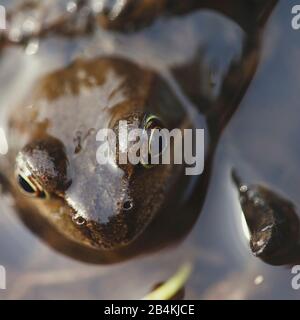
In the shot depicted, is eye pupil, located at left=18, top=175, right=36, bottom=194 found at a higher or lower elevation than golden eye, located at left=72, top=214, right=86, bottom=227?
higher

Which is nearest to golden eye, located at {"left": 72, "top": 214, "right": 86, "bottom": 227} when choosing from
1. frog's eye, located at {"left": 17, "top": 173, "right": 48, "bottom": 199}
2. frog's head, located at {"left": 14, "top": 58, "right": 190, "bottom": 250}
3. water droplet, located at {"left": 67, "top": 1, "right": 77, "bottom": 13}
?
frog's head, located at {"left": 14, "top": 58, "right": 190, "bottom": 250}

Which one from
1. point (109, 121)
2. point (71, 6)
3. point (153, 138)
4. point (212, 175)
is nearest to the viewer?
point (153, 138)

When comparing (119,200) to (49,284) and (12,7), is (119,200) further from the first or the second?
(12,7)

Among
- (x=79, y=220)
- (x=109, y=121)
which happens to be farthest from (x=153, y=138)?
(x=79, y=220)

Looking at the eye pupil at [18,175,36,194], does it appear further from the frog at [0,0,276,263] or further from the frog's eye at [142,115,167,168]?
the frog's eye at [142,115,167,168]

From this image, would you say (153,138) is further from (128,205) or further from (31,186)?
(31,186)
